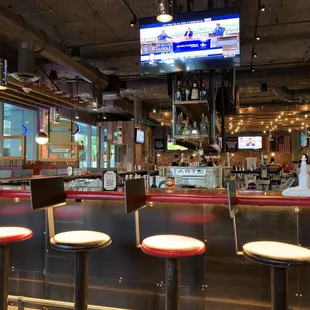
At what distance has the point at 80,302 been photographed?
2059 mm

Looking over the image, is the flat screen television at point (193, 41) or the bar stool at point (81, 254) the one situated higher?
the flat screen television at point (193, 41)

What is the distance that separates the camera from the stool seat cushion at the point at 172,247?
1.83 meters

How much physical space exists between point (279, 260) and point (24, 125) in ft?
37.4

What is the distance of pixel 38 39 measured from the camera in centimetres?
509

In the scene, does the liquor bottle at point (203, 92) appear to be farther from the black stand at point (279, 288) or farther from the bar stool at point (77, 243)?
the black stand at point (279, 288)

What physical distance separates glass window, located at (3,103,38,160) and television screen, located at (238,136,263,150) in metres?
8.89

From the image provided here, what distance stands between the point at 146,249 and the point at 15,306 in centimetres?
169

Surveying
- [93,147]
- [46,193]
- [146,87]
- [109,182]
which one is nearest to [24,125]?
[93,147]

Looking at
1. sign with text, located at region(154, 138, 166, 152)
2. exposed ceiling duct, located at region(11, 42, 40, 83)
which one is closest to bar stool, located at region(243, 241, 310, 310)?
exposed ceiling duct, located at region(11, 42, 40, 83)

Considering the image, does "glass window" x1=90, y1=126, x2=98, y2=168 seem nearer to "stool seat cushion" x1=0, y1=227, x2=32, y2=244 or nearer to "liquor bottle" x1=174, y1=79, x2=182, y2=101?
"liquor bottle" x1=174, y1=79, x2=182, y2=101

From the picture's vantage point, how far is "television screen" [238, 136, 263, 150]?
1477cm

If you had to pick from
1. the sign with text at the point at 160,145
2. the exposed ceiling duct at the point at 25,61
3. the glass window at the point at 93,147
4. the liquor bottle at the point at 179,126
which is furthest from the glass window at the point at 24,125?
the sign with text at the point at 160,145

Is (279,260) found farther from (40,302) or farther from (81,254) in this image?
(40,302)

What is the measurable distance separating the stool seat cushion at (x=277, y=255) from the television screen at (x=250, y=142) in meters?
13.5
